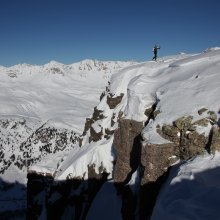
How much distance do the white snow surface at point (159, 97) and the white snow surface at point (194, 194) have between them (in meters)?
5.57

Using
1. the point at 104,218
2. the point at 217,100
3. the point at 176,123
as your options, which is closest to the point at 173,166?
the point at 176,123

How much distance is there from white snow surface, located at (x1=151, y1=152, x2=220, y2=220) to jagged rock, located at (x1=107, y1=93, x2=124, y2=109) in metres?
35.1

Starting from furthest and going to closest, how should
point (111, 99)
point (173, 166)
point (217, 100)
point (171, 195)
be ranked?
point (111, 99), point (217, 100), point (173, 166), point (171, 195)

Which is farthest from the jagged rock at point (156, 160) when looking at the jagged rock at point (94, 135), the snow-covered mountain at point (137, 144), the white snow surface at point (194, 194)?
the jagged rock at point (94, 135)

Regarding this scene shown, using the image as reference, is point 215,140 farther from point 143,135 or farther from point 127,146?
point 127,146

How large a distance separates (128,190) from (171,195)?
54.7 ft

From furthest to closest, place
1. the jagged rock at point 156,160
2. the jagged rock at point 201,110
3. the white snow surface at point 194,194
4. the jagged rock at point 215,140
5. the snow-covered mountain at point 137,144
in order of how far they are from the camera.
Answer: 1. the jagged rock at point 201,110
2. the snow-covered mountain at point 137,144
3. the jagged rock at point 156,160
4. the jagged rock at point 215,140
5. the white snow surface at point 194,194

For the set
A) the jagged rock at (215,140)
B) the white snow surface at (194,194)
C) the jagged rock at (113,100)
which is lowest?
the white snow surface at (194,194)

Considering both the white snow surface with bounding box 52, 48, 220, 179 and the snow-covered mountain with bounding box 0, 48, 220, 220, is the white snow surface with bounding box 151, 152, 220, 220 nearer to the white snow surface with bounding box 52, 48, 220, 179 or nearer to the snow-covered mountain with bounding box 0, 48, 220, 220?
the snow-covered mountain with bounding box 0, 48, 220, 220

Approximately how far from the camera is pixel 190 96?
39.4 metres

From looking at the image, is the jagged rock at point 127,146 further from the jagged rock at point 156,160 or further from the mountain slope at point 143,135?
the jagged rock at point 156,160

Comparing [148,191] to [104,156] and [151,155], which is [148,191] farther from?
[104,156]

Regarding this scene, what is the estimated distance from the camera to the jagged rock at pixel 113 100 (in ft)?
211

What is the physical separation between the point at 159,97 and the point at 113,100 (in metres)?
21.6
